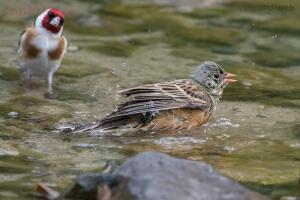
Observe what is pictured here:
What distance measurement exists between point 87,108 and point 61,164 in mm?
2357

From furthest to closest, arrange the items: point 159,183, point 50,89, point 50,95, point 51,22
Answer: point 51,22 < point 50,89 < point 50,95 < point 159,183

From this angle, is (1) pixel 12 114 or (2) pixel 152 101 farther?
(1) pixel 12 114

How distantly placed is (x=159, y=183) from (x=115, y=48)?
674 cm

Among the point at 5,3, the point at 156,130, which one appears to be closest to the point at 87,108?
the point at 156,130

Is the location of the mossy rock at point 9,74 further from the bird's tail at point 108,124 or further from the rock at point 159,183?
the rock at point 159,183

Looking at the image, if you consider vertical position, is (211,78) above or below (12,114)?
above

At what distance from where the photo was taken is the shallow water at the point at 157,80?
22.5 feet

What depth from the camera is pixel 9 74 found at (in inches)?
416

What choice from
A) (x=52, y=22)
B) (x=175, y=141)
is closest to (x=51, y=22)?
(x=52, y=22)

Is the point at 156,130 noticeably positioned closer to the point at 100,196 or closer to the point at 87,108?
the point at 87,108

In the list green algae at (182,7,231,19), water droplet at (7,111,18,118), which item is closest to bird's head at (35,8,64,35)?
water droplet at (7,111,18,118)

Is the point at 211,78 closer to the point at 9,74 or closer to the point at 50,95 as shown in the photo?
the point at 50,95

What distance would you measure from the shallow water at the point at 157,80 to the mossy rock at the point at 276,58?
0.07ft

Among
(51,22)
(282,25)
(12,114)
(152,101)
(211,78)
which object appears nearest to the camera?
(152,101)
